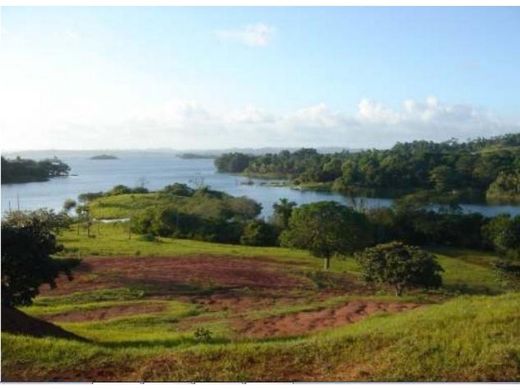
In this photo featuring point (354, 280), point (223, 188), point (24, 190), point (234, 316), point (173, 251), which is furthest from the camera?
point (223, 188)

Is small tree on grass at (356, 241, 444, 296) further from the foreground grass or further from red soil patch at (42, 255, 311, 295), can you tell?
the foreground grass

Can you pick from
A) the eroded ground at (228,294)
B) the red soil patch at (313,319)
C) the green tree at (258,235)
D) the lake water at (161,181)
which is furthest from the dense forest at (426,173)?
the red soil patch at (313,319)

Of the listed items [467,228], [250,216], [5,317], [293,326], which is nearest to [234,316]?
[293,326]

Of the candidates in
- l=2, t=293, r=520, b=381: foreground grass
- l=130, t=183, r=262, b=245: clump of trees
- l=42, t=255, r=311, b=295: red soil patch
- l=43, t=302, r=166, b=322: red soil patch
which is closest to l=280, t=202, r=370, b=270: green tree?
l=42, t=255, r=311, b=295: red soil patch

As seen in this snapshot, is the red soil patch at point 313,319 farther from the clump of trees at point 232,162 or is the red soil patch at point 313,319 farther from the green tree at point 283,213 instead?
the clump of trees at point 232,162

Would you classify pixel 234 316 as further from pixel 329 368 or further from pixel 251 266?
pixel 251 266

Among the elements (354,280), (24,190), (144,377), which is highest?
(24,190)
